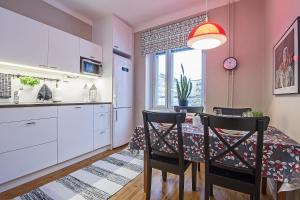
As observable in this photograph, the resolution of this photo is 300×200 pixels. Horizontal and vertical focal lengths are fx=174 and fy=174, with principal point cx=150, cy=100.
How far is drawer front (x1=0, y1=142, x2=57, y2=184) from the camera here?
177 centimetres

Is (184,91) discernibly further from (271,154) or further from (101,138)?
(271,154)

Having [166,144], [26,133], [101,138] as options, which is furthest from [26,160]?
[166,144]

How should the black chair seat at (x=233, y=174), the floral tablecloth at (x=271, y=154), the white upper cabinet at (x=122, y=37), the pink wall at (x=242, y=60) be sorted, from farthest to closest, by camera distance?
the white upper cabinet at (x=122, y=37), the pink wall at (x=242, y=60), the black chair seat at (x=233, y=174), the floral tablecloth at (x=271, y=154)

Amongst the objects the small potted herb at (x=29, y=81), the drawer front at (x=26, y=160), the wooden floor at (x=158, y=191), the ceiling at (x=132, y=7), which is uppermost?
the ceiling at (x=132, y=7)

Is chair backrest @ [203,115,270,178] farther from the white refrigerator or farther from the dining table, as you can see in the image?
the white refrigerator

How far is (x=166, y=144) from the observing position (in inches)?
58.4

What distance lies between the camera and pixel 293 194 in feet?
4.58

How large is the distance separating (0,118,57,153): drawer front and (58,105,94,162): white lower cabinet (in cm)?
13

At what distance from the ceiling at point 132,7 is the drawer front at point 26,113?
1.83 m

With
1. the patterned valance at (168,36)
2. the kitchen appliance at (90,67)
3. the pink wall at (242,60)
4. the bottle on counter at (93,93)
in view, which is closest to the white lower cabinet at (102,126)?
the bottle on counter at (93,93)

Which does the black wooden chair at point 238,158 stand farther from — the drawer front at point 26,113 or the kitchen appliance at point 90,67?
the kitchen appliance at point 90,67

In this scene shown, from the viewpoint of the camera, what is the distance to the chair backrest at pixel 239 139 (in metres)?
1.07

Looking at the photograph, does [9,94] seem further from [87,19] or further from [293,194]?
[293,194]

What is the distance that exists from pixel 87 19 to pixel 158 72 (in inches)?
68.6
